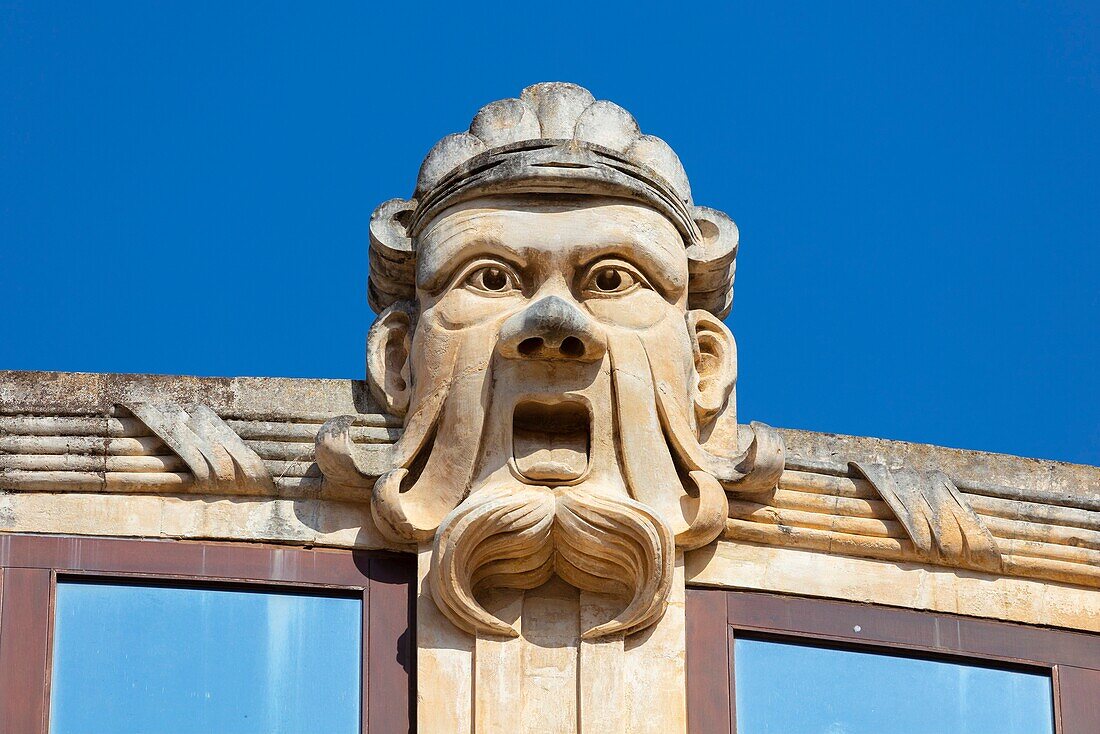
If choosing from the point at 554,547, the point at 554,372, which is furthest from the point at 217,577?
the point at 554,372

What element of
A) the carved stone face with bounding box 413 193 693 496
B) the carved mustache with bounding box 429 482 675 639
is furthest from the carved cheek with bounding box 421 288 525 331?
the carved mustache with bounding box 429 482 675 639

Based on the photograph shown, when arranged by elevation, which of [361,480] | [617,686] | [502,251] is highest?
[502,251]

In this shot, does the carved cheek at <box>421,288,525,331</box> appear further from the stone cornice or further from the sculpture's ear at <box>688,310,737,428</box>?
the sculpture's ear at <box>688,310,737,428</box>

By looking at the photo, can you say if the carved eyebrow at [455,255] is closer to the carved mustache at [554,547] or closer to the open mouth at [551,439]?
the open mouth at [551,439]

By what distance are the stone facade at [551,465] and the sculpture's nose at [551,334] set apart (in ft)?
0.04

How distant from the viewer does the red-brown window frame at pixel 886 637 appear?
13984 millimetres

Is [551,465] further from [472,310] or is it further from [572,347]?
[472,310]

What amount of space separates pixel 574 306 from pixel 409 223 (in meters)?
1.05

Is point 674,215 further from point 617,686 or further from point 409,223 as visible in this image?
point 617,686

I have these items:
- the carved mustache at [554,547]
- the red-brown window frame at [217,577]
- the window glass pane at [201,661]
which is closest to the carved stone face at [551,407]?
the carved mustache at [554,547]

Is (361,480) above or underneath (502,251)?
underneath

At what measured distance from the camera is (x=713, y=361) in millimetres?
14641

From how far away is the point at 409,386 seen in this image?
14.4 metres

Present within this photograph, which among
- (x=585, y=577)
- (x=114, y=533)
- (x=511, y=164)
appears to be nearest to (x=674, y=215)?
(x=511, y=164)
